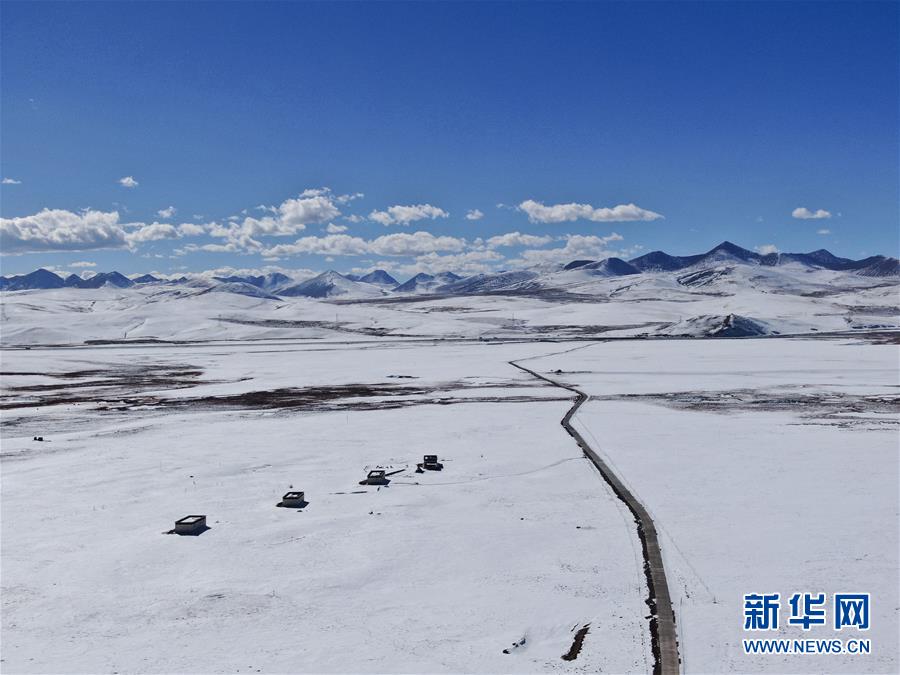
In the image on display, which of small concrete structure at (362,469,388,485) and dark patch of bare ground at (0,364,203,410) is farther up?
small concrete structure at (362,469,388,485)

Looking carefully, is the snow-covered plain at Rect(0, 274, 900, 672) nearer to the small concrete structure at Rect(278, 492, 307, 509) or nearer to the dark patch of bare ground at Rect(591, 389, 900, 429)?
the dark patch of bare ground at Rect(591, 389, 900, 429)

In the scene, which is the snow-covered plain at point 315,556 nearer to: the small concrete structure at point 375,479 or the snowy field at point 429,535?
the snowy field at point 429,535

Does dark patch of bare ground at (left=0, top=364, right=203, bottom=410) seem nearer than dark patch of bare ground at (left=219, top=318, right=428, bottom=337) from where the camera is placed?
Yes

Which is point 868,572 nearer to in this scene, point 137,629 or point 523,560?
point 523,560

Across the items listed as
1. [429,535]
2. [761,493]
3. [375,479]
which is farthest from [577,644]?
[761,493]

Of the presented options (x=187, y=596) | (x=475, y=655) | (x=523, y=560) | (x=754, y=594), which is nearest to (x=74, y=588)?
(x=187, y=596)

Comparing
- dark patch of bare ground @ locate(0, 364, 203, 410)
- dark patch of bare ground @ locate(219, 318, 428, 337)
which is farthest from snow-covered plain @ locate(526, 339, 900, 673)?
dark patch of bare ground @ locate(219, 318, 428, 337)

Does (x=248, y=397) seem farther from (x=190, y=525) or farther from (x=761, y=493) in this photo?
(x=761, y=493)
